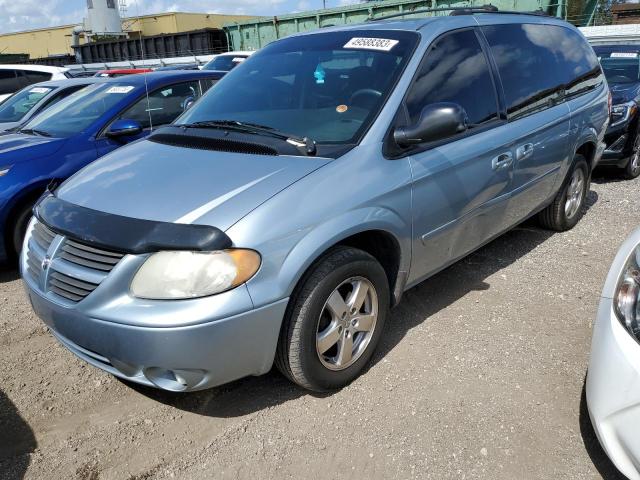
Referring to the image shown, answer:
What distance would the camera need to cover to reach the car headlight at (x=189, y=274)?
225cm

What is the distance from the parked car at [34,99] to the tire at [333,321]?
5.17 meters

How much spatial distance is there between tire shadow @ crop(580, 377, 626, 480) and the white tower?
147 feet

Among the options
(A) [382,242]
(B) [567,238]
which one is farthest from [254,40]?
(A) [382,242]

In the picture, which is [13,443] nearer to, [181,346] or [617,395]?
[181,346]

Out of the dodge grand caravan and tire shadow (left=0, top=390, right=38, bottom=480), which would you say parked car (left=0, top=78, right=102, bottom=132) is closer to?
the dodge grand caravan

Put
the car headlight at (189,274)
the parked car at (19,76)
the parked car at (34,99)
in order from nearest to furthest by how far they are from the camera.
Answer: the car headlight at (189,274), the parked car at (34,99), the parked car at (19,76)

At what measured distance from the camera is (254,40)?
21.9m

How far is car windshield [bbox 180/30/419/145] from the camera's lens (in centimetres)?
298

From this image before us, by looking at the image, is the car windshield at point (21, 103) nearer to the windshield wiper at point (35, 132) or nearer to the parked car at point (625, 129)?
the windshield wiper at point (35, 132)

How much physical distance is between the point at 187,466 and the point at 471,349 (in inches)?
68.8

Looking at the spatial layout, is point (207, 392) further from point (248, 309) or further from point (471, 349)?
point (471, 349)

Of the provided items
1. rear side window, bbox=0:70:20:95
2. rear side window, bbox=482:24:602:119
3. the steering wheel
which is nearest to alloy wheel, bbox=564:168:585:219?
rear side window, bbox=482:24:602:119

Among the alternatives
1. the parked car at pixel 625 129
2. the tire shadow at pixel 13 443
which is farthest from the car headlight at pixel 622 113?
the tire shadow at pixel 13 443

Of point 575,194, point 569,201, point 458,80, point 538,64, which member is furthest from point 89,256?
point 575,194
